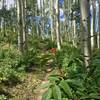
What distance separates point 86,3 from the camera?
5.34m

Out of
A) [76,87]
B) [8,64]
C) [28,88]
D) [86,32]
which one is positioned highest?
[86,32]

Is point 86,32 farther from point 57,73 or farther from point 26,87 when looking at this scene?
point 26,87

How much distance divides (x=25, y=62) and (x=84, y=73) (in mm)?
7736

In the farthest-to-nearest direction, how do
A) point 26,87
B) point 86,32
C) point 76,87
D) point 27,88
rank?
point 26,87 < point 27,88 < point 86,32 < point 76,87

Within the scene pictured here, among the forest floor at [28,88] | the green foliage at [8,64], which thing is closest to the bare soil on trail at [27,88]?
the forest floor at [28,88]

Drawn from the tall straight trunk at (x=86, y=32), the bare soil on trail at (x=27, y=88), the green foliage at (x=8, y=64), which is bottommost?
the bare soil on trail at (x=27, y=88)

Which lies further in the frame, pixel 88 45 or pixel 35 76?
pixel 35 76

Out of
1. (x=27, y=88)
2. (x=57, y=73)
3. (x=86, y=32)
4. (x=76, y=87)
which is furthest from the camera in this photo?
(x=27, y=88)

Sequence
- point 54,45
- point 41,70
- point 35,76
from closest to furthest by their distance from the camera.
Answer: point 35,76 < point 41,70 < point 54,45

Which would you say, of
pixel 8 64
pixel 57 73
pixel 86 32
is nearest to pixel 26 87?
pixel 8 64

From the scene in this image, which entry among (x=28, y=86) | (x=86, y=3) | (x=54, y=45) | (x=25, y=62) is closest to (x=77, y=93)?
(x=86, y=3)

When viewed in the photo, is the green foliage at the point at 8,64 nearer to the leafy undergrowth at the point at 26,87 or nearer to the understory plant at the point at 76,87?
the leafy undergrowth at the point at 26,87

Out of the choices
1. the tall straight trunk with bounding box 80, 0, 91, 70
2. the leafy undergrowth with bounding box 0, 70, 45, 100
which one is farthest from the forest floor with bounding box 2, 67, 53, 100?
the tall straight trunk with bounding box 80, 0, 91, 70

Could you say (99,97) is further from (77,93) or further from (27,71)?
(27,71)
